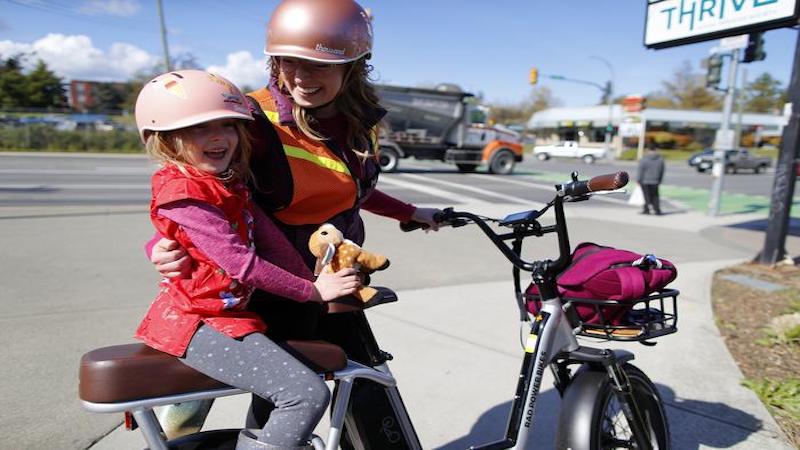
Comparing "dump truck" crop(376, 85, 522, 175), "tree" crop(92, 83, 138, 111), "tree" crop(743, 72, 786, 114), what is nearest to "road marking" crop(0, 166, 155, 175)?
"dump truck" crop(376, 85, 522, 175)

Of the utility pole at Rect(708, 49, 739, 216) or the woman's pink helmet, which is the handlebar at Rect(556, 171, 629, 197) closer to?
the woman's pink helmet

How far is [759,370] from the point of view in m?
3.72

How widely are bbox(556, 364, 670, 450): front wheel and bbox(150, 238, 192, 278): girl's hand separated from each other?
4.89 feet

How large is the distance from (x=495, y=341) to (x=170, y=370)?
3019 millimetres

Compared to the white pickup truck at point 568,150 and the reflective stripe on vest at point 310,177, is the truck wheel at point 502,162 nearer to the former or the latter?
the white pickup truck at point 568,150

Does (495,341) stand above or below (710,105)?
below

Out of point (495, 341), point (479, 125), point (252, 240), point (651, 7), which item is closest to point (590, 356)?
point (252, 240)

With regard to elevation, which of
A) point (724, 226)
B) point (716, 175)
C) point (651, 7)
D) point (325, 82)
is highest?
point (651, 7)

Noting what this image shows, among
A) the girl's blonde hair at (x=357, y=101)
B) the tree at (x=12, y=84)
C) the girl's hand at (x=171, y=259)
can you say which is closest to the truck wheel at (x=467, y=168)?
the girl's blonde hair at (x=357, y=101)

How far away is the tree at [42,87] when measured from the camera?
141 ft

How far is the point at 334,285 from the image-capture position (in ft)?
4.91

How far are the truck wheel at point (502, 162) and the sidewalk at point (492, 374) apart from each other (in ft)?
45.8

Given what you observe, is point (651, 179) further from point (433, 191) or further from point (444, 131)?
point (444, 131)

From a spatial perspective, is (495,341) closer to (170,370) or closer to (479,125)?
(170,370)
